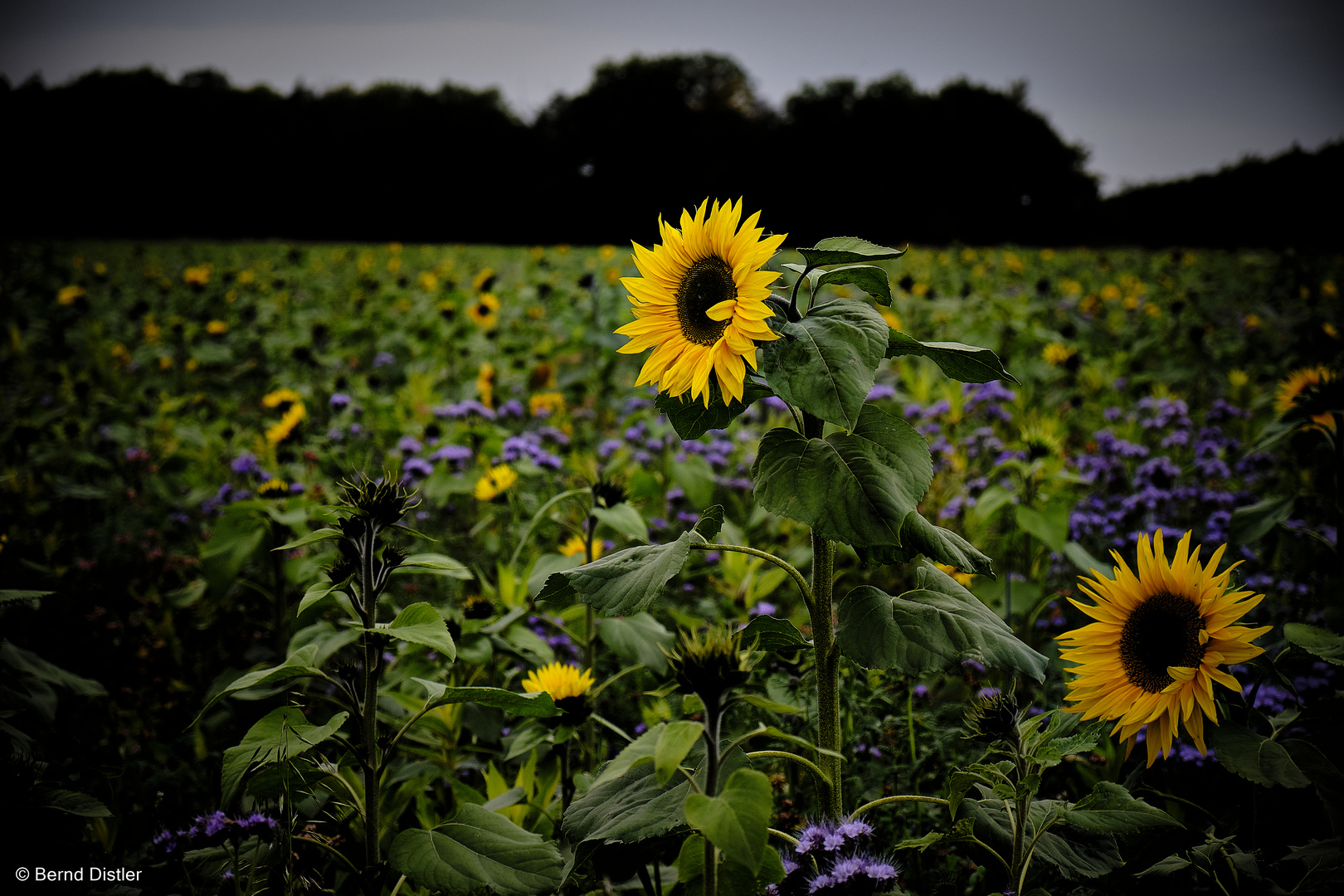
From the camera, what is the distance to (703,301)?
100 centimetres

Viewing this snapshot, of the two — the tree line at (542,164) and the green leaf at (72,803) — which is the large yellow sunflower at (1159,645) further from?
the tree line at (542,164)

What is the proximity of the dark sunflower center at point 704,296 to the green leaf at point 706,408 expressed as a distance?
78 mm

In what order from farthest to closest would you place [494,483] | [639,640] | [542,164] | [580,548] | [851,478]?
[542,164]
[494,483]
[580,548]
[639,640]
[851,478]

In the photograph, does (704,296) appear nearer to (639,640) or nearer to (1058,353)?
(639,640)

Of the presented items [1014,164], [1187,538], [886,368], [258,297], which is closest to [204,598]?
[1187,538]

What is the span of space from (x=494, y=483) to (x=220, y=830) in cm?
136

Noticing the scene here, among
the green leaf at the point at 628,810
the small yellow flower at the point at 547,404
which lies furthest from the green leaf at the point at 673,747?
the small yellow flower at the point at 547,404

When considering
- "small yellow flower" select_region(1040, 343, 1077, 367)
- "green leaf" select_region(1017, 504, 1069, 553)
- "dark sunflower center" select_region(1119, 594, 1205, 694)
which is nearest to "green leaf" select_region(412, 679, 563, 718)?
"dark sunflower center" select_region(1119, 594, 1205, 694)

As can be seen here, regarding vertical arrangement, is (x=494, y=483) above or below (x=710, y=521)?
below

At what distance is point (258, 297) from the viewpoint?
6.46m

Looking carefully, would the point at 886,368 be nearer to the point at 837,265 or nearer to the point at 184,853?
the point at 837,265

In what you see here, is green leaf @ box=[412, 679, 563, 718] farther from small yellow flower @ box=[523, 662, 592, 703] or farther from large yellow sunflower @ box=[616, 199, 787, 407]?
large yellow sunflower @ box=[616, 199, 787, 407]

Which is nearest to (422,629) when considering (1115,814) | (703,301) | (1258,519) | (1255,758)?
(703,301)

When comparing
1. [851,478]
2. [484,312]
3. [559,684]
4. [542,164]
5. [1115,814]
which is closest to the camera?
[851,478]
